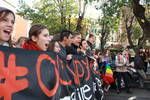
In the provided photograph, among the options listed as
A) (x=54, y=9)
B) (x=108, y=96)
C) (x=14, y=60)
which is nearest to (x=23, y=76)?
(x=14, y=60)

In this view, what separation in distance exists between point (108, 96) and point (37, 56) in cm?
1127

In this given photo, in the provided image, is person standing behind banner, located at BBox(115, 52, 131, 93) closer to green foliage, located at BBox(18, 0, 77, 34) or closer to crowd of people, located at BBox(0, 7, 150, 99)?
crowd of people, located at BBox(0, 7, 150, 99)

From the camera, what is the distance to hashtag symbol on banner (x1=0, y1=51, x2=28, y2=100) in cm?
373

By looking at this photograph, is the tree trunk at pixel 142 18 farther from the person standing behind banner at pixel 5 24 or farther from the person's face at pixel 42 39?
the person standing behind banner at pixel 5 24

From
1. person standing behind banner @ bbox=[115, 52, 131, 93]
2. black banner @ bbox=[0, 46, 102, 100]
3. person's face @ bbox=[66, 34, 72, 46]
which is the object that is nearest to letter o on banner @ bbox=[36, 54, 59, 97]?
black banner @ bbox=[0, 46, 102, 100]

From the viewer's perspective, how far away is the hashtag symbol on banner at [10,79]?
373 centimetres

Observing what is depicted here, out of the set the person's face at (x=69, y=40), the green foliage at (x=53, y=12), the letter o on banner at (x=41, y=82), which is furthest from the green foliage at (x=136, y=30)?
the letter o on banner at (x=41, y=82)

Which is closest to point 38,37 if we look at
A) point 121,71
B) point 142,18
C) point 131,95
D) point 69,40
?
point 69,40

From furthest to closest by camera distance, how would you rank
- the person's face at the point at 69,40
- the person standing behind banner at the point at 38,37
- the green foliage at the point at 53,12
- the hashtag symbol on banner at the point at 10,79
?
the green foliage at the point at 53,12 < the person's face at the point at 69,40 < the person standing behind banner at the point at 38,37 < the hashtag symbol on banner at the point at 10,79

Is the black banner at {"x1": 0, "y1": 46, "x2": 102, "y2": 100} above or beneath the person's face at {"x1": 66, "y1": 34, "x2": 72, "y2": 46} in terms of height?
beneath

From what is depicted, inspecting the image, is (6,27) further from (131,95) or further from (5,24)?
(131,95)

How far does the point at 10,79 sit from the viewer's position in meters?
3.82

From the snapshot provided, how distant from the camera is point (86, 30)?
50875 millimetres

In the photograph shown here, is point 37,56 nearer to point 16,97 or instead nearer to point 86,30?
point 16,97
